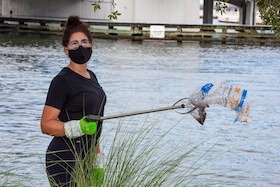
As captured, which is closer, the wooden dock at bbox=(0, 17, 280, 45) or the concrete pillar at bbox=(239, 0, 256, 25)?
the wooden dock at bbox=(0, 17, 280, 45)

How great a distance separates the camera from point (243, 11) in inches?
3698

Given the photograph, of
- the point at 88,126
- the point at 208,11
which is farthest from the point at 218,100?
the point at 208,11

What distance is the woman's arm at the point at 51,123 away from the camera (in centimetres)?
538

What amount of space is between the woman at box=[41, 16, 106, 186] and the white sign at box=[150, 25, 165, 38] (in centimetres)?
5712

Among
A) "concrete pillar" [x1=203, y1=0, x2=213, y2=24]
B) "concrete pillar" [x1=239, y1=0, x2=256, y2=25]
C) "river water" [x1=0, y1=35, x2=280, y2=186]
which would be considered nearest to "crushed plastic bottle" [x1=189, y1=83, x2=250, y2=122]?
"river water" [x1=0, y1=35, x2=280, y2=186]

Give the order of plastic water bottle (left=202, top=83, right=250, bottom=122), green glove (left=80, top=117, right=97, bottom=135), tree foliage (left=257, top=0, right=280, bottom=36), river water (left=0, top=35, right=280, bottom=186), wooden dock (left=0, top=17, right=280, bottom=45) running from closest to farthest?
green glove (left=80, top=117, right=97, bottom=135) → plastic water bottle (left=202, top=83, right=250, bottom=122) → tree foliage (left=257, top=0, right=280, bottom=36) → river water (left=0, top=35, right=280, bottom=186) → wooden dock (left=0, top=17, right=280, bottom=45)

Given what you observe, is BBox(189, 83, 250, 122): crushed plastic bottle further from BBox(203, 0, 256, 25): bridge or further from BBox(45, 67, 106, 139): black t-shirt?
BBox(203, 0, 256, 25): bridge

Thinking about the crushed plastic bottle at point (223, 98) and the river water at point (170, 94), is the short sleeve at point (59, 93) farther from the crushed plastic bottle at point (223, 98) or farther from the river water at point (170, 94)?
the crushed plastic bottle at point (223, 98)

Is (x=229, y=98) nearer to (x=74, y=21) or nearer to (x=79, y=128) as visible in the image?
(x=79, y=128)

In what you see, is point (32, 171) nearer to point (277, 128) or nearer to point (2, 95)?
point (277, 128)

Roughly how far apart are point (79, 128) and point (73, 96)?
26 centimetres

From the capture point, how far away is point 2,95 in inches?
933

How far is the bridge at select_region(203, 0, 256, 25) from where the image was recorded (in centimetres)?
8700

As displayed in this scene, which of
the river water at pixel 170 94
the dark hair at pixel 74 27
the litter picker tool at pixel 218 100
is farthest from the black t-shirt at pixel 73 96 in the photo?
the river water at pixel 170 94
